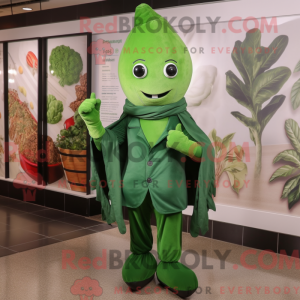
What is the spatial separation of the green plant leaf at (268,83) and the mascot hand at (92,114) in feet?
5.61

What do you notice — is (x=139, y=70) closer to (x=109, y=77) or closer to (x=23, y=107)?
(x=109, y=77)

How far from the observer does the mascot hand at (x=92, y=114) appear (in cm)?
241

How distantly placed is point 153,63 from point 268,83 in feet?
4.76

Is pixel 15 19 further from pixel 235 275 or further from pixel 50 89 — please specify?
pixel 235 275

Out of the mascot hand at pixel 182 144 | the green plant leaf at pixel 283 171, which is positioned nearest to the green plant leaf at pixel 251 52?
the green plant leaf at pixel 283 171

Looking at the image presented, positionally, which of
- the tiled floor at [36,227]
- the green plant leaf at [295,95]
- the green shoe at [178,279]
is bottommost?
the tiled floor at [36,227]

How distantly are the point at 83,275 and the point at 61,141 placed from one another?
2.29 meters

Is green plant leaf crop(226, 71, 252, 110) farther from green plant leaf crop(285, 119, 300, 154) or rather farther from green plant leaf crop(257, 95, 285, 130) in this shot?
green plant leaf crop(285, 119, 300, 154)

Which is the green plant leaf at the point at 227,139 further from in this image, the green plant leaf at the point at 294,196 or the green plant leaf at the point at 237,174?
the green plant leaf at the point at 294,196

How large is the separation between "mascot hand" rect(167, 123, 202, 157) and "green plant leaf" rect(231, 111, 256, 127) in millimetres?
1287

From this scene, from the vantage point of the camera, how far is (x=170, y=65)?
2602 millimetres

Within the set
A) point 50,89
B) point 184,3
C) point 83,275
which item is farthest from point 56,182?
point 184,3

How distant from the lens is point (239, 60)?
3.70 meters

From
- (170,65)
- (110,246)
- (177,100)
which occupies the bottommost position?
(110,246)
